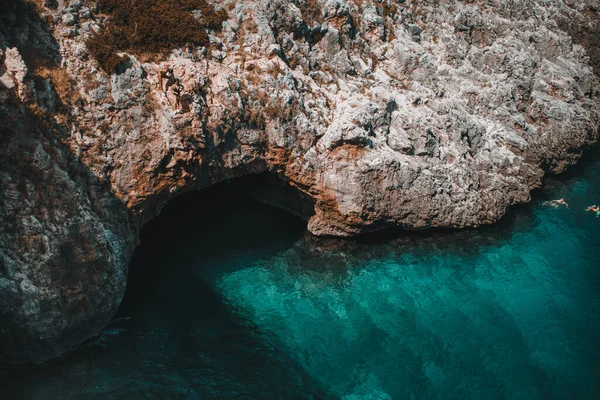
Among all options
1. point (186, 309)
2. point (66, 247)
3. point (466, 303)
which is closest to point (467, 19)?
point (466, 303)

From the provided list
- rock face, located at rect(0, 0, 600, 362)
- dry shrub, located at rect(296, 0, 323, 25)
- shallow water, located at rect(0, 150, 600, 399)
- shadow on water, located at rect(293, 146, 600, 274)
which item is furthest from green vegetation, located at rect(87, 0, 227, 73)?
shadow on water, located at rect(293, 146, 600, 274)

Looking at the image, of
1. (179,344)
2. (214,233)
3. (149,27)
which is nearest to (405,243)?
(214,233)

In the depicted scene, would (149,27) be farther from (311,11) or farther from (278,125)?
(311,11)

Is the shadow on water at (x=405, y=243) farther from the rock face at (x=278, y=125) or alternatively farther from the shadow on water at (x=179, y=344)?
the shadow on water at (x=179, y=344)

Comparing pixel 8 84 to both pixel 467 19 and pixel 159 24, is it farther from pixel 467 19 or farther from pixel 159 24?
pixel 467 19

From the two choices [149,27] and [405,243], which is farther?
[405,243]

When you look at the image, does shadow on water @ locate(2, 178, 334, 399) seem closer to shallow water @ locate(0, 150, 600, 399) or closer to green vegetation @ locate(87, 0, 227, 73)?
shallow water @ locate(0, 150, 600, 399)
